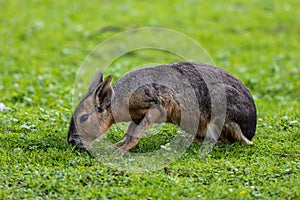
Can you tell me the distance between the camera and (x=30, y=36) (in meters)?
13.2

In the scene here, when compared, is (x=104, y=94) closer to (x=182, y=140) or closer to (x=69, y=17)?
(x=182, y=140)

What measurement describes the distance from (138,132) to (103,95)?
1.85 feet

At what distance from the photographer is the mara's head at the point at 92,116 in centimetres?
607

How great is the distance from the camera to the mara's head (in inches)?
239

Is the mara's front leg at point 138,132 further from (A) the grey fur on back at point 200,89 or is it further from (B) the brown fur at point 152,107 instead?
(A) the grey fur on back at point 200,89

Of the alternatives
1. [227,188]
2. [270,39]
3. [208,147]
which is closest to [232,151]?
[208,147]

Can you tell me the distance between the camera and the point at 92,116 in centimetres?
614

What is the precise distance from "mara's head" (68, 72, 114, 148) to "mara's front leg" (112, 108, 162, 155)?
0.91 ft

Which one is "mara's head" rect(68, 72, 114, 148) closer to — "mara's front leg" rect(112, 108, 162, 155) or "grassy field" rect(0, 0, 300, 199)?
"grassy field" rect(0, 0, 300, 199)

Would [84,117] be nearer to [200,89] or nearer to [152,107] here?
[152,107]

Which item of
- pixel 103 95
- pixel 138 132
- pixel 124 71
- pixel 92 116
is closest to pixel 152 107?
pixel 138 132

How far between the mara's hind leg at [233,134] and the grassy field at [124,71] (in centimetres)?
10

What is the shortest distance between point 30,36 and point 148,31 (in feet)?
9.21

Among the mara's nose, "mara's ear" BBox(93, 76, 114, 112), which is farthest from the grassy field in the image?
"mara's ear" BBox(93, 76, 114, 112)
